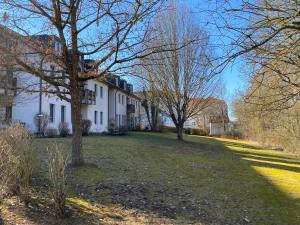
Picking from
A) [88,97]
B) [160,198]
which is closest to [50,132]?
[88,97]

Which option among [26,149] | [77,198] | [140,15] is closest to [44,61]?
[140,15]

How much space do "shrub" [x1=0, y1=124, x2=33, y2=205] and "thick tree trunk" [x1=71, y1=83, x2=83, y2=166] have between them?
268cm

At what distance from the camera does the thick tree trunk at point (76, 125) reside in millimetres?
11039

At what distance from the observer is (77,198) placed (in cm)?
823

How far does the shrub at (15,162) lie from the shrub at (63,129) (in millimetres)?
18779

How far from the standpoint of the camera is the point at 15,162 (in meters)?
7.20

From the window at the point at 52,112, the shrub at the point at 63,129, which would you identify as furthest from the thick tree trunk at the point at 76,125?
the window at the point at 52,112

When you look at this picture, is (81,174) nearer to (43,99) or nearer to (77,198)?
(77,198)

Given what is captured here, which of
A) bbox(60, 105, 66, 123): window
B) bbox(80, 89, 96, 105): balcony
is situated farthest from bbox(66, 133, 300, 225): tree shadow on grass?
bbox(80, 89, 96, 105): balcony

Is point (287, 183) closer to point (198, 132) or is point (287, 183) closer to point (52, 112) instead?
point (52, 112)

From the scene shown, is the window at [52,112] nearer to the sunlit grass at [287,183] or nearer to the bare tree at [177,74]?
the bare tree at [177,74]

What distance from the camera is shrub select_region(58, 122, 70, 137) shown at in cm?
2697

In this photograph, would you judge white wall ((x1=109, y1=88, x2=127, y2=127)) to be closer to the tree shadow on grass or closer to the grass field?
the grass field

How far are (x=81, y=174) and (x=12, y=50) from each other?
160 inches
